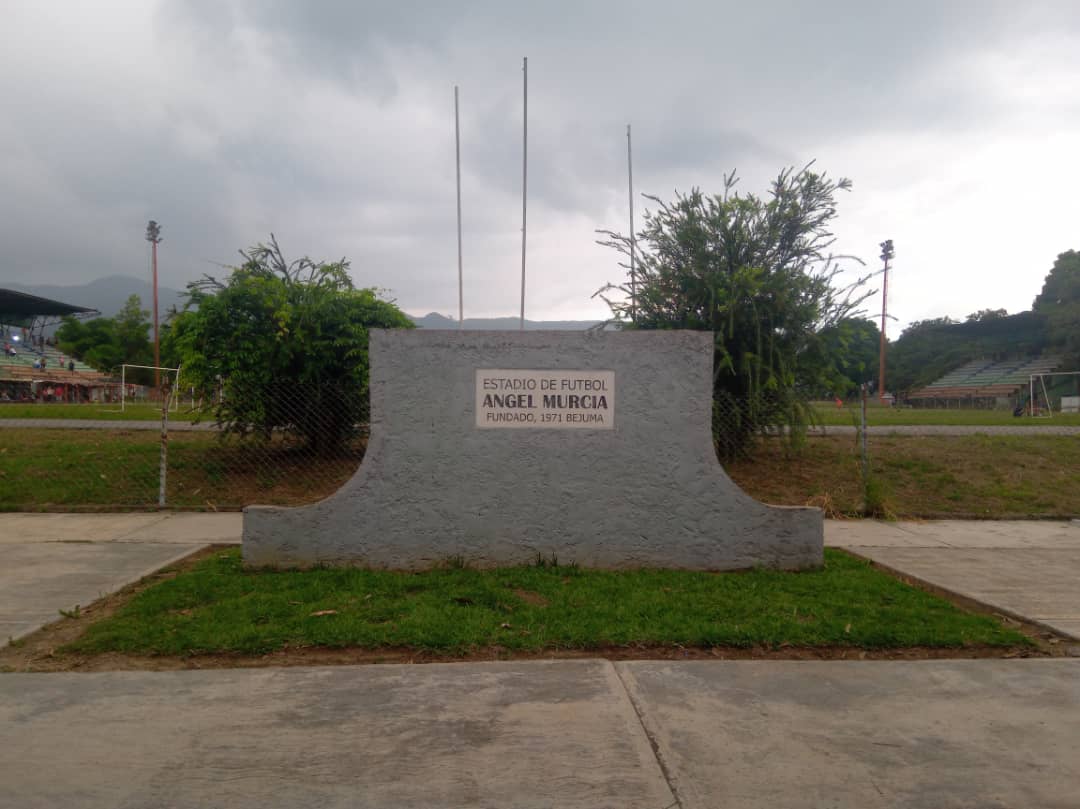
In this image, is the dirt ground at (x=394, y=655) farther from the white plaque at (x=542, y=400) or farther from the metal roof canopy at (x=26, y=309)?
the metal roof canopy at (x=26, y=309)

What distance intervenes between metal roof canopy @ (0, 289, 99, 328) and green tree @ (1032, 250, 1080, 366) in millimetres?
74266

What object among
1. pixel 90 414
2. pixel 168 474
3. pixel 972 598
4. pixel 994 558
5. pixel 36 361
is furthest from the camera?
pixel 36 361

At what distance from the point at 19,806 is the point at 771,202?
10481 mm

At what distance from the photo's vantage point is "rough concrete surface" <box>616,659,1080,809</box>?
3.00 m

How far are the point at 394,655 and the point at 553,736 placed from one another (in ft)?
4.63

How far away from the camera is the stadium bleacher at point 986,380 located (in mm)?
50875

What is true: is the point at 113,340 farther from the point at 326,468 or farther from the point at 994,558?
the point at 994,558

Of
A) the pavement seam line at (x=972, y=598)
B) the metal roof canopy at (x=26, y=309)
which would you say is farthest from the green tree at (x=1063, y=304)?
the metal roof canopy at (x=26, y=309)

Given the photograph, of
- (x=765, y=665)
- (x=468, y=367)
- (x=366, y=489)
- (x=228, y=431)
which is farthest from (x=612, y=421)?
(x=228, y=431)

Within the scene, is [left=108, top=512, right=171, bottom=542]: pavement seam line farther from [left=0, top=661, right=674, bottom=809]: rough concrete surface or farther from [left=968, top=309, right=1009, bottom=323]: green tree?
[left=968, top=309, right=1009, bottom=323]: green tree

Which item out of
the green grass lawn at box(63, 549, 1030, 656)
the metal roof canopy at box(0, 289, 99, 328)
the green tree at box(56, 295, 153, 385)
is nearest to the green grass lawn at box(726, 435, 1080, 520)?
the green grass lawn at box(63, 549, 1030, 656)

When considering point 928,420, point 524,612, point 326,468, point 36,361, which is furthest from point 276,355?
point 36,361

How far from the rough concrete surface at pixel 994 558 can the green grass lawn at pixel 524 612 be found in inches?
22.1

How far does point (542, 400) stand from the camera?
21.2 feet
